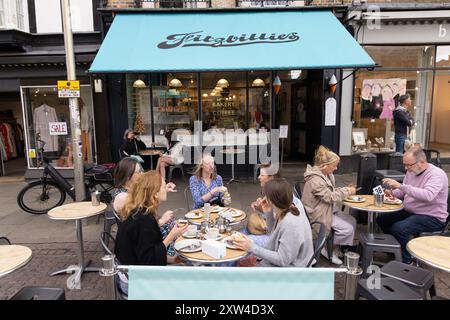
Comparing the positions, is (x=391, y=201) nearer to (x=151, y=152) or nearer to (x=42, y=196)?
(x=151, y=152)

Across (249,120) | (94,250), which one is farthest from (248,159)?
(94,250)

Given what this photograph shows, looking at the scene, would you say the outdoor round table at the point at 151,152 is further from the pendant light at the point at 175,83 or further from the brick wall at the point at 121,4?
the brick wall at the point at 121,4

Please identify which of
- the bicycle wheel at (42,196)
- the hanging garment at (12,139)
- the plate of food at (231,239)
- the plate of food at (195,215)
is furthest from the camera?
the hanging garment at (12,139)

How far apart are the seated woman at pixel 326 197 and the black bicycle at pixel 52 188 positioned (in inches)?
162

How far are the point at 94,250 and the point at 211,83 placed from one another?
618 cm

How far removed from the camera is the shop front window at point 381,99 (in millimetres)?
9578

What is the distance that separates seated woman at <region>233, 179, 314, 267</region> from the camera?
111 inches

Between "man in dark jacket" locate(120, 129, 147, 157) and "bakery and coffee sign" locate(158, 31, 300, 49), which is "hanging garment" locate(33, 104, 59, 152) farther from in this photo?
"bakery and coffee sign" locate(158, 31, 300, 49)

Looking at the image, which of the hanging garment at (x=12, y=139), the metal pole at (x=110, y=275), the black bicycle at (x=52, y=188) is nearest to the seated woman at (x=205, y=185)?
the metal pole at (x=110, y=275)

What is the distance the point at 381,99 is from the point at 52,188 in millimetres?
8881

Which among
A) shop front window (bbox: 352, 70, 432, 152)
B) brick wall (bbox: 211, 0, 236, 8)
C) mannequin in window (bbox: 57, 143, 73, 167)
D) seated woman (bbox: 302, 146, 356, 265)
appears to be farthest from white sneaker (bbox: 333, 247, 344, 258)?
mannequin in window (bbox: 57, 143, 73, 167)

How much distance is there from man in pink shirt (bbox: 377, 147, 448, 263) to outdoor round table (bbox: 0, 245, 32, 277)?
4.23 metres

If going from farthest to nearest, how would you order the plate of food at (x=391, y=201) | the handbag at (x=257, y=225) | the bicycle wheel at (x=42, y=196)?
1. the bicycle wheel at (x=42, y=196)
2. the plate of food at (x=391, y=201)
3. the handbag at (x=257, y=225)

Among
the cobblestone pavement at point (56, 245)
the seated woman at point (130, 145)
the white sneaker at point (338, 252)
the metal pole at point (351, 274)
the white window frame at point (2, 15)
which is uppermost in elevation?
the white window frame at point (2, 15)
